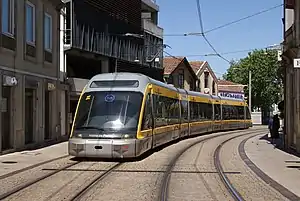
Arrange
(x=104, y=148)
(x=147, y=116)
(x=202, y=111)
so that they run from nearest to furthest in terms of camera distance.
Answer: (x=104, y=148), (x=147, y=116), (x=202, y=111)

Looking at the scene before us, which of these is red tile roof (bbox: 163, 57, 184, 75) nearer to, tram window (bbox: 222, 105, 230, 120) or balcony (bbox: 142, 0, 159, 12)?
balcony (bbox: 142, 0, 159, 12)

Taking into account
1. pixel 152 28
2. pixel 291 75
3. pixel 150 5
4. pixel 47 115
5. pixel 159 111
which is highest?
pixel 150 5

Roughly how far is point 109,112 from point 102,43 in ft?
69.3

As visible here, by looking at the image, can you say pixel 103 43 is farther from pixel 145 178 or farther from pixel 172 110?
pixel 145 178

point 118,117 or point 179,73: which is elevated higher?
point 179,73

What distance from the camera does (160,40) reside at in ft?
179

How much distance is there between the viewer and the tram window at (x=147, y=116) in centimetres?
1903

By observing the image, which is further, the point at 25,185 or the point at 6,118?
the point at 6,118

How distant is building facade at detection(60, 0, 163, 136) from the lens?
33.7m

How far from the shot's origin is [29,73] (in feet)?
79.6

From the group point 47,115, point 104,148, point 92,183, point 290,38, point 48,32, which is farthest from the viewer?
point 47,115

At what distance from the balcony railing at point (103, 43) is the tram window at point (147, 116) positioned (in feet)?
48.2

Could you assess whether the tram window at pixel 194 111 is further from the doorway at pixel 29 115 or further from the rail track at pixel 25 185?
the rail track at pixel 25 185

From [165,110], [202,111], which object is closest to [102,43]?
[202,111]
